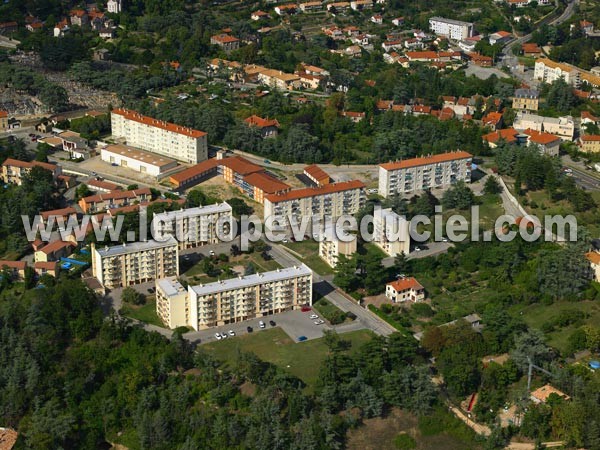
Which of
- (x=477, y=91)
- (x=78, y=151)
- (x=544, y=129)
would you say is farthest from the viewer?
(x=477, y=91)

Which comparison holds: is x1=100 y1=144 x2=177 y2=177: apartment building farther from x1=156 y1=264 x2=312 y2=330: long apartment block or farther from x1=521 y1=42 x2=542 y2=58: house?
x1=521 y1=42 x2=542 y2=58: house

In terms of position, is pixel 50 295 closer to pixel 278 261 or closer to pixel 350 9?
pixel 278 261

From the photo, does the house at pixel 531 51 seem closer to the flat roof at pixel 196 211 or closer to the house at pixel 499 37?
the house at pixel 499 37

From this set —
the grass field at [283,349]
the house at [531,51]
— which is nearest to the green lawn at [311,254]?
the grass field at [283,349]

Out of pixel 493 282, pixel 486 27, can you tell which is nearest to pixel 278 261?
pixel 493 282

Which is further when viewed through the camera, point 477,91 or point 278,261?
point 477,91

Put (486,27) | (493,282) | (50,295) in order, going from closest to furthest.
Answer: (50,295), (493,282), (486,27)

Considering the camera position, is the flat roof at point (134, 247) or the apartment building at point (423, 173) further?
the apartment building at point (423, 173)

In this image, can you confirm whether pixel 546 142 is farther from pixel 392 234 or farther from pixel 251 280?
pixel 251 280
